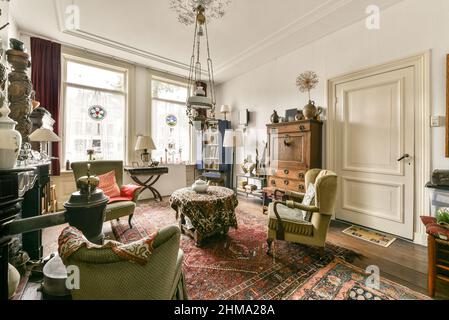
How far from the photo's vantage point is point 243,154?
530cm

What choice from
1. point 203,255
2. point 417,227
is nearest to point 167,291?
point 203,255

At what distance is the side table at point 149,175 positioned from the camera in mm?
4407

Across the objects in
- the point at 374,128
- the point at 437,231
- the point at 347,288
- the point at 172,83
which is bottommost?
the point at 347,288

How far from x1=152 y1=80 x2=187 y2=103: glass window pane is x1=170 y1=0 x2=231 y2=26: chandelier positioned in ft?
7.79

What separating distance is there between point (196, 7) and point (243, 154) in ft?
10.8

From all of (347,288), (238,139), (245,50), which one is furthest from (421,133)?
(245,50)

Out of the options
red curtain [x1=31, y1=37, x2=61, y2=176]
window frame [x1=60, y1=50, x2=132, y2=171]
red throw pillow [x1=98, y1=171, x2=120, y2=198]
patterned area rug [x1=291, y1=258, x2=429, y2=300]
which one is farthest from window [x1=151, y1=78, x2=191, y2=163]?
patterned area rug [x1=291, y1=258, x2=429, y2=300]

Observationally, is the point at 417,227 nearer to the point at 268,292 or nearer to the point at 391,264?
the point at 391,264

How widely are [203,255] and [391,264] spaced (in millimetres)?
2042

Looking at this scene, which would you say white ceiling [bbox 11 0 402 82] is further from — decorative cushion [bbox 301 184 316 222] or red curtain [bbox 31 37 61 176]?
decorative cushion [bbox 301 184 316 222]

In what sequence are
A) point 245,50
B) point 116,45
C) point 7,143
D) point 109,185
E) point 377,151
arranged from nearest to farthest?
point 7,143
point 377,151
point 109,185
point 116,45
point 245,50

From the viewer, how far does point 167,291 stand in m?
1.03

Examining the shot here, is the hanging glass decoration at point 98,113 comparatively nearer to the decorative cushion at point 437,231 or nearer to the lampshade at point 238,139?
the lampshade at point 238,139

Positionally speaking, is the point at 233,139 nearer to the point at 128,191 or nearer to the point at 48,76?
the point at 128,191
